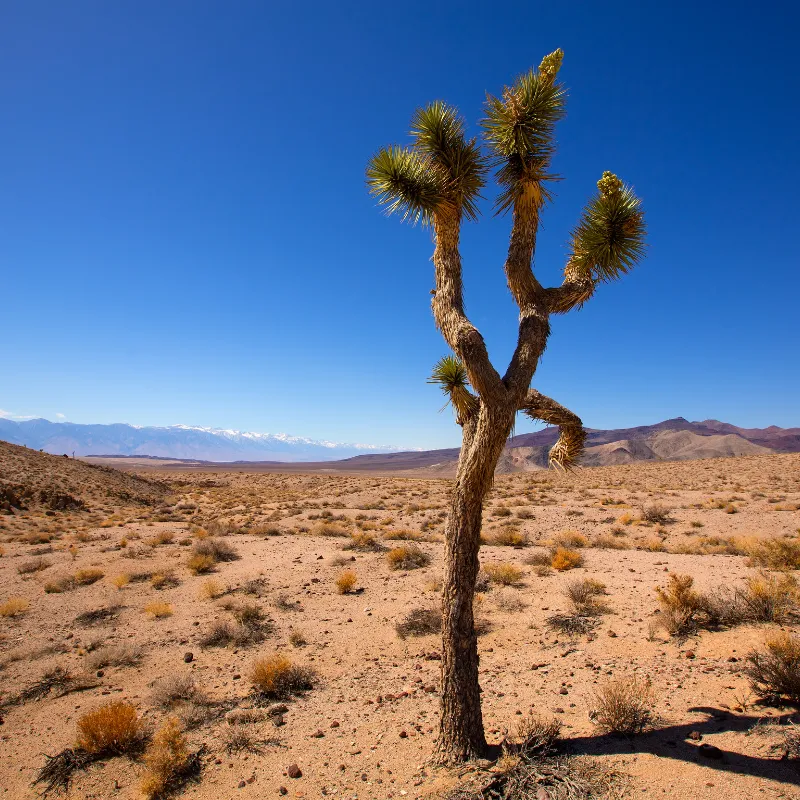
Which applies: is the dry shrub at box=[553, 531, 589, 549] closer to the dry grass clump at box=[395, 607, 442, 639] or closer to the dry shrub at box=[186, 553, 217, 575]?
the dry grass clump at box=[395, 607, 442, 639]

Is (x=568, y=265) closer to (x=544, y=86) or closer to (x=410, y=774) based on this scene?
(x=544, y=86)

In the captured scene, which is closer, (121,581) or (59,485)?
→ (121,581)

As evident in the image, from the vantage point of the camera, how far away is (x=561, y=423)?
234 inches

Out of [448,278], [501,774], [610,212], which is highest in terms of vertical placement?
[610,212]

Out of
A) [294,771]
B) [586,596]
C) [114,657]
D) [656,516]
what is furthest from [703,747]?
[656,516]

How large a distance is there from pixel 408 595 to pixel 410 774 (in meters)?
5.75

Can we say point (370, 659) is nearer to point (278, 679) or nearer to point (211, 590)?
point (278, 679)

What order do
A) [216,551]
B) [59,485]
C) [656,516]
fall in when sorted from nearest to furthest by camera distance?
1. [216,551]
2. [656,516]
3. [59,485]

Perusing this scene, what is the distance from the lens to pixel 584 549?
1395 cm

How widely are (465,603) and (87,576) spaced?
11519mm

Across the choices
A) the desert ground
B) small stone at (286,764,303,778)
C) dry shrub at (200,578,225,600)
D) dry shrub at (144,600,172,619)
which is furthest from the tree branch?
dry shrub at (200,578,225,600)

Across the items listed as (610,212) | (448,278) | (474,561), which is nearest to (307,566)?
(474,561)

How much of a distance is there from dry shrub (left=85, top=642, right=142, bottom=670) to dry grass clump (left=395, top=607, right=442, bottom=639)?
445 cm

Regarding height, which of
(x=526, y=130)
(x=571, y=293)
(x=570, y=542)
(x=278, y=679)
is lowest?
(x=278, y=679)
